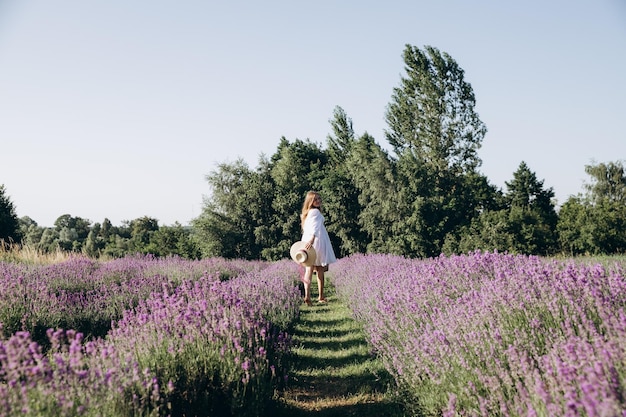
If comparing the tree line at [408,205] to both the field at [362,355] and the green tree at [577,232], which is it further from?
the field at [362,355]

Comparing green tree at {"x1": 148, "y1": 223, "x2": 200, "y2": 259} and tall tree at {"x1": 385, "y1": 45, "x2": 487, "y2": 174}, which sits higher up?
tall tree at {"x1": 385, "y1": 45, "x2": 487, "y2": 174}

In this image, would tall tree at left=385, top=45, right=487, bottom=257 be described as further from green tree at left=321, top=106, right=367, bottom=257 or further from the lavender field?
the lavender field

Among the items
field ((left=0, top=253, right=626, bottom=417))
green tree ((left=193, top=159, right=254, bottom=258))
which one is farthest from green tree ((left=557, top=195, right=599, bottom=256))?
field ((left=0, top=253, right=626, bottom=417))

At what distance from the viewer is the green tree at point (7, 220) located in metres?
26.2

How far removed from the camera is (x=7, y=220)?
26500 mm

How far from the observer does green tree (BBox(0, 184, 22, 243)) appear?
2620 centimetres

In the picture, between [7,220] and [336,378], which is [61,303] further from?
[7,220]

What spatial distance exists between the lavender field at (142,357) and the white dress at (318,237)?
241cm

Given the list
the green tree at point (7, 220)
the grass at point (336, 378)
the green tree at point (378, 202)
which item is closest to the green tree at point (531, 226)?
the green tree at point (378, 202)

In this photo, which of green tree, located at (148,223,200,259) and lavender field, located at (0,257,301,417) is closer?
lavender field, located at (0,257,301,417)

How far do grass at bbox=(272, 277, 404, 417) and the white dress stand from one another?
5.91 feet

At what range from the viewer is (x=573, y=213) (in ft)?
81.8

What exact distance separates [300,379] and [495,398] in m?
2.14

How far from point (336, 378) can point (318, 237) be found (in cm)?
396
